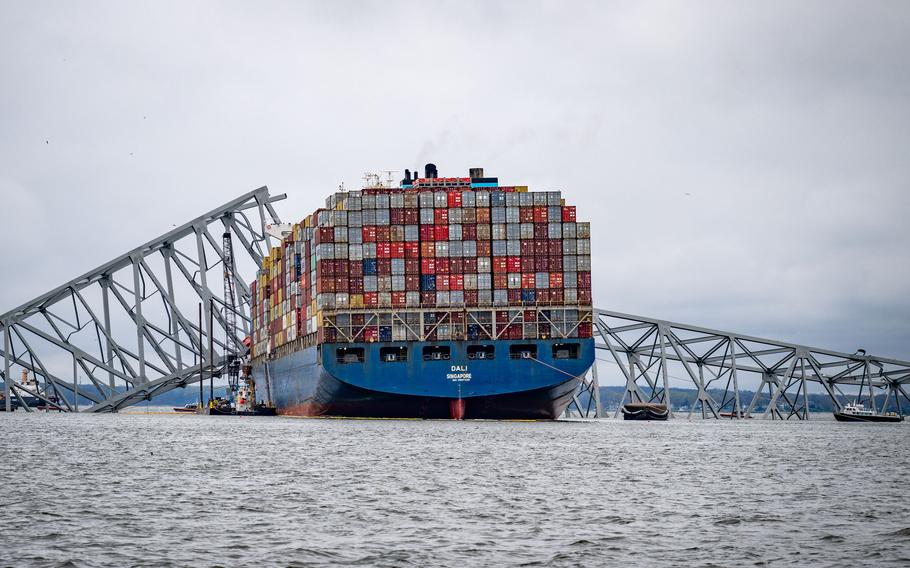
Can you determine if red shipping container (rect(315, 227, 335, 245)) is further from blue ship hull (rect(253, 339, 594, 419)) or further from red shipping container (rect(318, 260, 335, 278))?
blue ship hull (rect(253, 339, 594, 419))

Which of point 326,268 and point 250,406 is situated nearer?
point 326,268

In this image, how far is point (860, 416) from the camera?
5241 inches

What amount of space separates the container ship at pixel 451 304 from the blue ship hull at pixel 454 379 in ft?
0.28

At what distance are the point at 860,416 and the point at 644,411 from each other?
2356cm

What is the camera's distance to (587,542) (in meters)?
30.5

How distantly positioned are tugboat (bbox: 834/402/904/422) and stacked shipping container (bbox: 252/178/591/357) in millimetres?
44869

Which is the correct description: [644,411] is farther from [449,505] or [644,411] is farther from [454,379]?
[449,505]

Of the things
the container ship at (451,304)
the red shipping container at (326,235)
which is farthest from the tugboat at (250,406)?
the red shipping container at (326,235)

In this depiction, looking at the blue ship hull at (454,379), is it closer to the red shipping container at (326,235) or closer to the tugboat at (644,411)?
the red shipping container at (326,235)

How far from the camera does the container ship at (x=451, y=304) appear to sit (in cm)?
10188

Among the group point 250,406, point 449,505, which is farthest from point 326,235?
point 449,505

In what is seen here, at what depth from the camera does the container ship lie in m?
102

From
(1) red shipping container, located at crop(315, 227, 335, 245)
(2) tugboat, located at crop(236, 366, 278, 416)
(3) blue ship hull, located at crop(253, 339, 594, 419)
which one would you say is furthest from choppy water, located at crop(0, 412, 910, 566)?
(2) tugboat, located at crop(236, 366, 278, 416)

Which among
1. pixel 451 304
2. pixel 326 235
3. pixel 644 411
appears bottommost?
pixel 644 411
